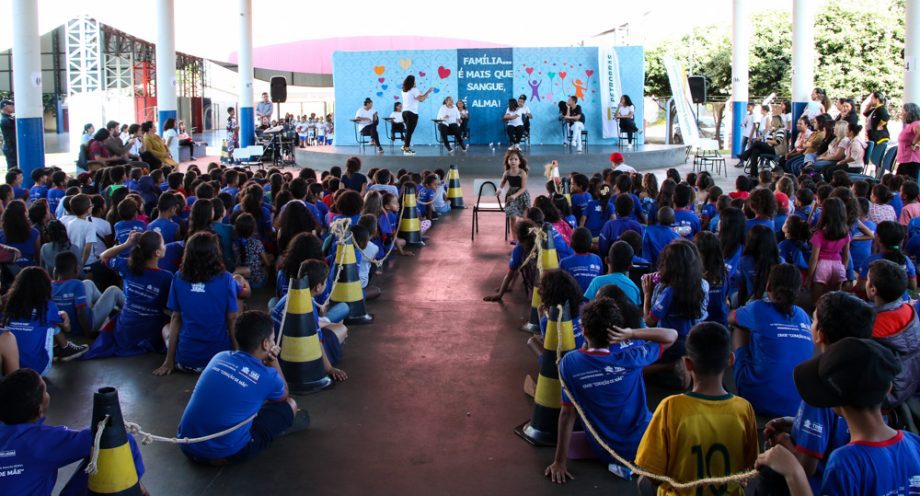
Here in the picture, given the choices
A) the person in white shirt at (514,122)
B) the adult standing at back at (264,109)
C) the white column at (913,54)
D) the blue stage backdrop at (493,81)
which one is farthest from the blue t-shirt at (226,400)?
the adult standing at back at (264,109)

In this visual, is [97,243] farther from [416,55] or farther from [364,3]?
[364,3]

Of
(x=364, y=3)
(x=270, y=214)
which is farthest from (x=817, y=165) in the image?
(x=364, y=3)

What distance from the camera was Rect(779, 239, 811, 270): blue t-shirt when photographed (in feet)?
Answer: 24.7

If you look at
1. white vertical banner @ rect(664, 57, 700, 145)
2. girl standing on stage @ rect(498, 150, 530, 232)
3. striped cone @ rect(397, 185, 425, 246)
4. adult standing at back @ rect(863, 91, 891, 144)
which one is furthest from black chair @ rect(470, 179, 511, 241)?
white vertical banner @ rect(664, 57, 700, 145)

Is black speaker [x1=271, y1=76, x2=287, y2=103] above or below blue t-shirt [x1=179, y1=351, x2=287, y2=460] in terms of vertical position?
above

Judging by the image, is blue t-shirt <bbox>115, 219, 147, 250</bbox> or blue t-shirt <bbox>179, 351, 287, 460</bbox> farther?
blue t-shirt <bbox>115, 219, 147, 250</bbox>

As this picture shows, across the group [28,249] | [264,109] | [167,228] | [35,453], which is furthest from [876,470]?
[264,109]

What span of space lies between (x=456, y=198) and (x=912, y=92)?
Result: 27.2ft

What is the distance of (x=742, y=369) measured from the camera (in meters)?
5.34

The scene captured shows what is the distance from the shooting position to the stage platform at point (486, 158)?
2100 cm

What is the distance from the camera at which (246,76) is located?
1035 inches

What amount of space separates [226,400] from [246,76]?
23199mm

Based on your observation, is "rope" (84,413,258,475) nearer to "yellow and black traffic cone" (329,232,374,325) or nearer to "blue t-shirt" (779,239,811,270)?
"yellow and black traffic cone" (329,232,374,325)

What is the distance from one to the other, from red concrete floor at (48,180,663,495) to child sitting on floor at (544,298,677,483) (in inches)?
8.6
